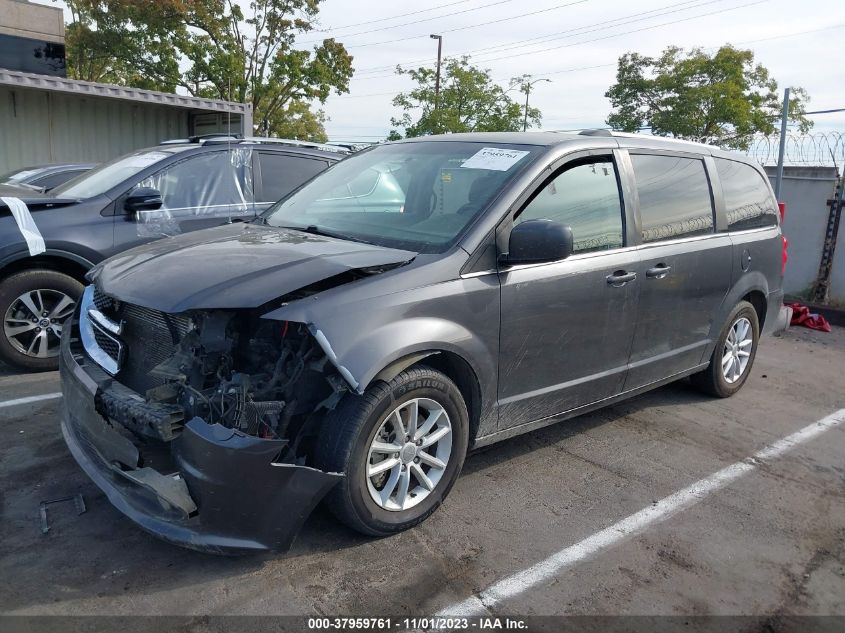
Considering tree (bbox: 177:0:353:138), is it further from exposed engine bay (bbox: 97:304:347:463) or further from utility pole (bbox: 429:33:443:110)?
exposed engine bay (bbox: 97:304:347:463)

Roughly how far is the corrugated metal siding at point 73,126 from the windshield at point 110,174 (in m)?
9.35

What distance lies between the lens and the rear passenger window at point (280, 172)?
6375 mm

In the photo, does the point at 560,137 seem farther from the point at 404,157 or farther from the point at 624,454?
the point at 624,454

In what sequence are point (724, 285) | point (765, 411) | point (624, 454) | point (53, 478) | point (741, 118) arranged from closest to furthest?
point (53, 478), point (624, 454), point (724, 285), point (765, 411), point (741, 118)

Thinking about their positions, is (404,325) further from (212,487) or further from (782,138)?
(782,138)

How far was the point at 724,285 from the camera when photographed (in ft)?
16.4

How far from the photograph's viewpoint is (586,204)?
403 centimetres

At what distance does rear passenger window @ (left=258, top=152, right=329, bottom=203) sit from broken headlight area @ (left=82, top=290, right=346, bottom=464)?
134 inches

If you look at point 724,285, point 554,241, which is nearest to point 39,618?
point 554,241

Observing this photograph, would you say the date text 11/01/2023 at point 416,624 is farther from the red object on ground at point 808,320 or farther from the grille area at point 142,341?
the red object on ground at point 808,320

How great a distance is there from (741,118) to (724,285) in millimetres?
27384

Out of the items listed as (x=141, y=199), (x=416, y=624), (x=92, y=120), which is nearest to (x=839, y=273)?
(x=141, y=199)

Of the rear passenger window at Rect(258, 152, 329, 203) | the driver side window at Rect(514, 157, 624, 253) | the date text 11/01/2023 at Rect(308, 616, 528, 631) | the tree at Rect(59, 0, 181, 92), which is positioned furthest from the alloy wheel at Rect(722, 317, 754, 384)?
the tree at Rect(59, 0, 181, 92)

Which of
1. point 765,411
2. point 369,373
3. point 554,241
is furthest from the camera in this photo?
point 765,411
